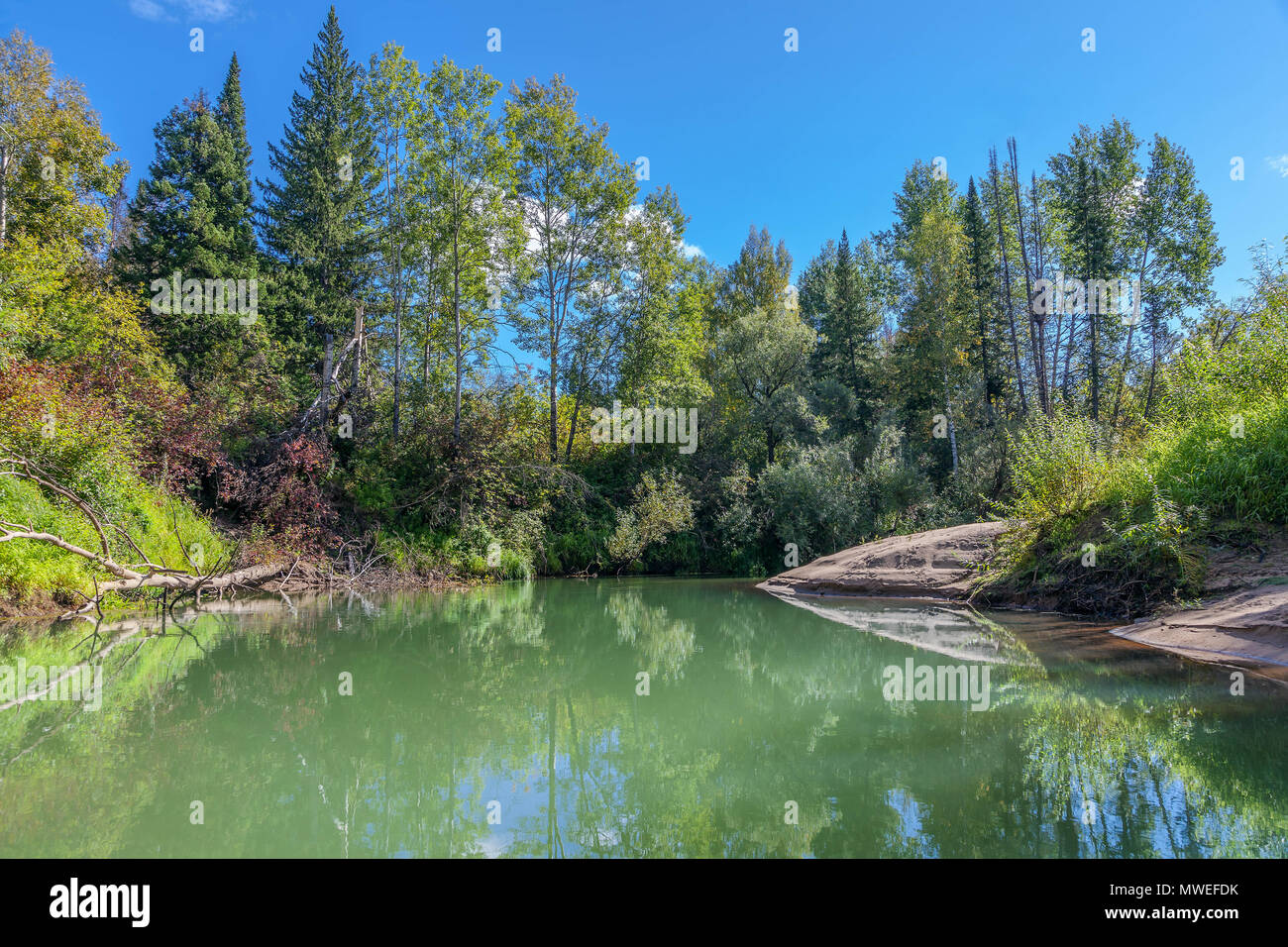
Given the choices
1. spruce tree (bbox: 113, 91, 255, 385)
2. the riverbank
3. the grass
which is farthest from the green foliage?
spruce tree (bbox: 113, 91, 255, 385)

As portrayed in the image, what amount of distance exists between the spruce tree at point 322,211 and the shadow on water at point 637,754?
1785cm

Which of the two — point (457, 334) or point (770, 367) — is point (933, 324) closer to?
point (770, 367)

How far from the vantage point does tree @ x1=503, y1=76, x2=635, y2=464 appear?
65.8 ft

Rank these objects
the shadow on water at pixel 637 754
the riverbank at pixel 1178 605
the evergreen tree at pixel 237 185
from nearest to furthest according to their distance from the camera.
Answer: the shadow on water at pixel 637 754
the riverbank at pixel 1178 605
the evergreen tree at pixel 237 185

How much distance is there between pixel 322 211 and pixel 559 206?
9.46 m

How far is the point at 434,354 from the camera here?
853 inches

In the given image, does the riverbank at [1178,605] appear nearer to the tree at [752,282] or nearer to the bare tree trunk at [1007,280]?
the bare tree trunk at [1007,280]

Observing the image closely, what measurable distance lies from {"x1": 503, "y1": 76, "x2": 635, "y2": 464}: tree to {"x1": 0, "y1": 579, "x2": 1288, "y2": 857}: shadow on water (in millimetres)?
14519

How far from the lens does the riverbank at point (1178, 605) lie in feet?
20.1

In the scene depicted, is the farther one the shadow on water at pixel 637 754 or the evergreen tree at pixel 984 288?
the evergreen tree at pixel 984 288

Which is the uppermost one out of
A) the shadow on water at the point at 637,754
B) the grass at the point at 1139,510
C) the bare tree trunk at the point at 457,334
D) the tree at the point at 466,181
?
the tree at the point at 466,181

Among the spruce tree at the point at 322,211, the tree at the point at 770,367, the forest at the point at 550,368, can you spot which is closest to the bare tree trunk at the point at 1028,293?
the forest at the point at 550,368

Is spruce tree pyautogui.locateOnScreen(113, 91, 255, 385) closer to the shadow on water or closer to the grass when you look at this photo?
the shadow on water

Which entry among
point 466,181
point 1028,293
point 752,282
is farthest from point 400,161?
point 1028,293
